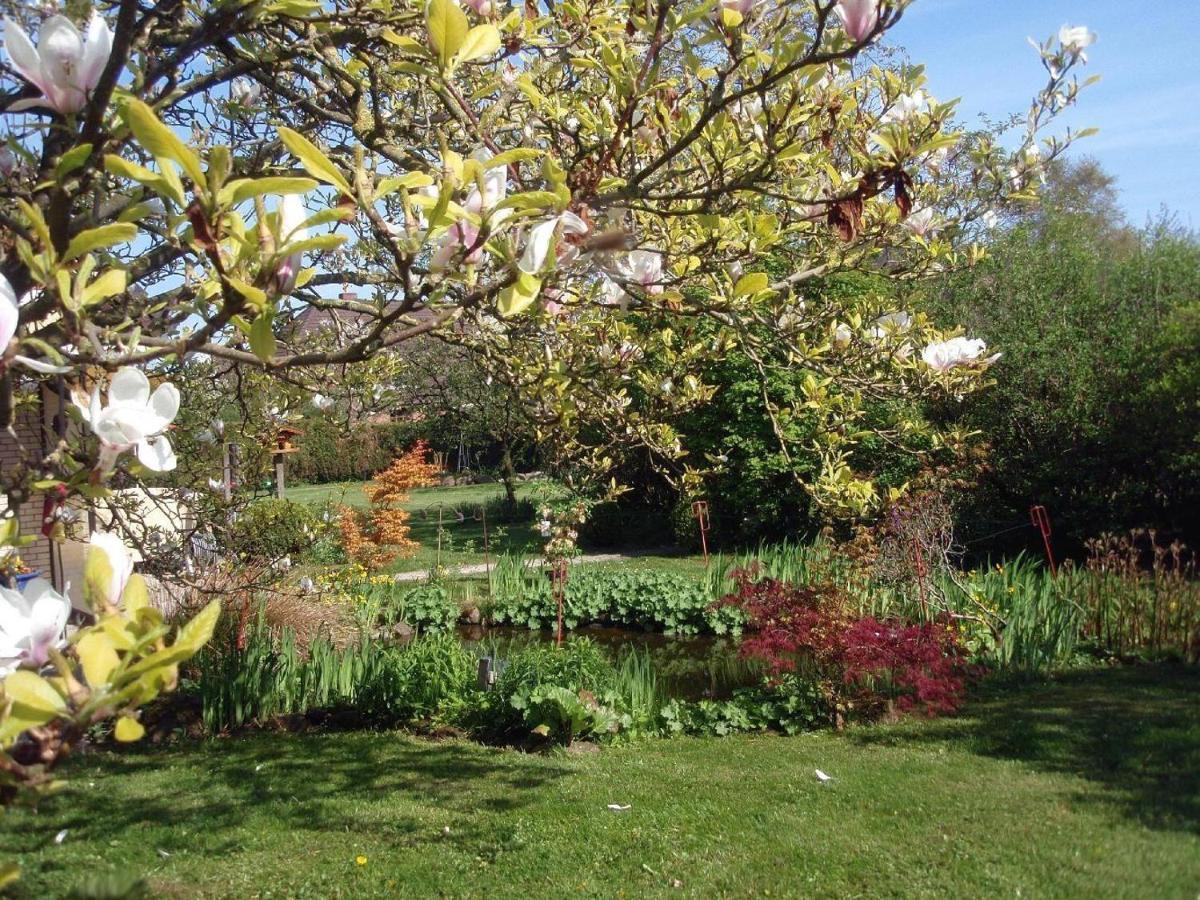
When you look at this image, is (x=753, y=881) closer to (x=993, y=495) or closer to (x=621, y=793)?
(x=621, y=793)

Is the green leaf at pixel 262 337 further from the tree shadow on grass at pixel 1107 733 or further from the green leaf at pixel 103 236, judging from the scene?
the tree shadow on grass at pixel 1107 733

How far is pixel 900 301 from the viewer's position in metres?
3.32

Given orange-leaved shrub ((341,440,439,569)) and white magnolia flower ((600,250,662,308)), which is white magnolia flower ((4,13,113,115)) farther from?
orange-leaved shrub ((341,440,439,569))

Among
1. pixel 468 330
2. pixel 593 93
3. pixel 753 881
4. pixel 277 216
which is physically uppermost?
pixel 593 93

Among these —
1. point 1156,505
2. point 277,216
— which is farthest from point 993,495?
point 277,216

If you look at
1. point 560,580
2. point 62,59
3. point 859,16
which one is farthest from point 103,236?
point 560,580

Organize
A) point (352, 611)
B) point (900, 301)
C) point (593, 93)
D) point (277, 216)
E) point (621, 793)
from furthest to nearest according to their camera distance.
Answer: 1. point (352, 611)
2. point (621, 793)
3. point (900, 301)
4. point (593, 93)
5. point (277, 216)

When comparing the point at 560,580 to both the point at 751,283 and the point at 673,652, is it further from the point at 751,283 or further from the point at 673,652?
the point at 751,283

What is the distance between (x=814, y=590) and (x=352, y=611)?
3.60m

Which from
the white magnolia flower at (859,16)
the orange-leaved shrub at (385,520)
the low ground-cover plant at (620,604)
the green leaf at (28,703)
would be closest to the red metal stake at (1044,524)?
the low ground-cover plant at (620,604)

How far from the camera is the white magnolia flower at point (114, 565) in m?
0.99

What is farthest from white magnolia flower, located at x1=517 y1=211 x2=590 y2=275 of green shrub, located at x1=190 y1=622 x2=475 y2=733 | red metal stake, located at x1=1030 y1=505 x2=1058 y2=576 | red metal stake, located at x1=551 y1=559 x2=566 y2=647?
red metal stake, located at x1=1030 y1=505 x2=1058 y2=576

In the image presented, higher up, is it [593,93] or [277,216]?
[593,93]

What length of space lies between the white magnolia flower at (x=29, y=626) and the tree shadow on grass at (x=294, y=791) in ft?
9.84
